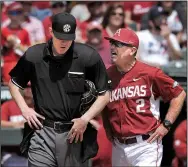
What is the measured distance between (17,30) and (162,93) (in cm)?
387

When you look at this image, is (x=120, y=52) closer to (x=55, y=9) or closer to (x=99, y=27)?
(x=99, y=27)

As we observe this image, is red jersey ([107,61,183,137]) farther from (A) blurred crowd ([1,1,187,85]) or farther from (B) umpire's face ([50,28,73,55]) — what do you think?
(A) blurred crowd ([1,1,187,85])

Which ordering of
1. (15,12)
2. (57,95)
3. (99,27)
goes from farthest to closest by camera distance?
(15,12) < (99,27) < (57,95)

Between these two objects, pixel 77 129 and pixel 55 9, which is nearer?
pixel 77 129

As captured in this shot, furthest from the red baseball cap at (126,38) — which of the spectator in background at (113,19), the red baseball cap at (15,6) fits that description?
the red baseball cap at (15,6)

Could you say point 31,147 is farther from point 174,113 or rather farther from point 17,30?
point 17,30

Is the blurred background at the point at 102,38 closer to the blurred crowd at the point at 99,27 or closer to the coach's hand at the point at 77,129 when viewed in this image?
the blurred crowd at the point at 99,27

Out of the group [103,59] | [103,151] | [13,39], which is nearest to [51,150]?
[103,151]

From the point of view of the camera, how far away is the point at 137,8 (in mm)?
10297

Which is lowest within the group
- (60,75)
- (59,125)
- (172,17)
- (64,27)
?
(172,17)

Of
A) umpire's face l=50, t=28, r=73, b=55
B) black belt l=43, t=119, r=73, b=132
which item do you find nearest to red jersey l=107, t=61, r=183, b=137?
black belt l=43, t=119, r=73, b=132

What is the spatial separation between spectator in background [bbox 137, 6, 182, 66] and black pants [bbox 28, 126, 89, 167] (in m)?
3.98

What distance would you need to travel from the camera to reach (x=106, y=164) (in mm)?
→ 6539

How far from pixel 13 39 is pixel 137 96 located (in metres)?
3.38
